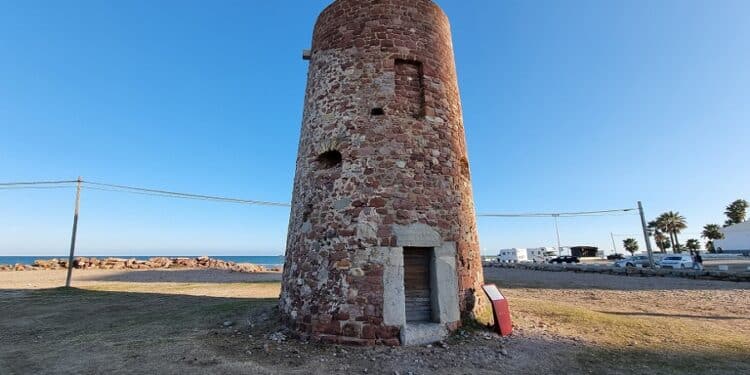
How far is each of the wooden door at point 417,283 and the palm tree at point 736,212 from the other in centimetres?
8466

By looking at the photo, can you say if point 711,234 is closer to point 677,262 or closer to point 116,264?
point 677,262

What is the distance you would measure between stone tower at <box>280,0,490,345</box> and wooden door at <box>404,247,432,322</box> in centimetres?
2

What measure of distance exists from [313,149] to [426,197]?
115 inches

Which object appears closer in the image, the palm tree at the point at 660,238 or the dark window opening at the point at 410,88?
the dark window opening at the point at 410,88

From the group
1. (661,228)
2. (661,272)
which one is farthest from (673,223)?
(661,272)

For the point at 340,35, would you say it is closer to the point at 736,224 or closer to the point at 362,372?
the point at 362,372

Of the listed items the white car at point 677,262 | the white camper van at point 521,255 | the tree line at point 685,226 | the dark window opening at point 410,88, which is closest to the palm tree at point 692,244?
the tree line at point 685,226

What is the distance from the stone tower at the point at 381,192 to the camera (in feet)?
23.5

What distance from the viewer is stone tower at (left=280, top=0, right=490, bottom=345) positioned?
717 cm

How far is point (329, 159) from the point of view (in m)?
8.51

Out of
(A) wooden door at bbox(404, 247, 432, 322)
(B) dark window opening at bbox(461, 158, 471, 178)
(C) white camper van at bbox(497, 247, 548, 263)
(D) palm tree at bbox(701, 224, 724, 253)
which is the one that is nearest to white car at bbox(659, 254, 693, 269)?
(C) white camper van at bbox(497, 247, 548, 263)

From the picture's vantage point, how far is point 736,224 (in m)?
60.7

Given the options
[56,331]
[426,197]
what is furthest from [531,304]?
[56,331]

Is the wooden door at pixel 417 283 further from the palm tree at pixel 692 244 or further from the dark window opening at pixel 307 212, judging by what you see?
the palm tree at pixel 692 244
